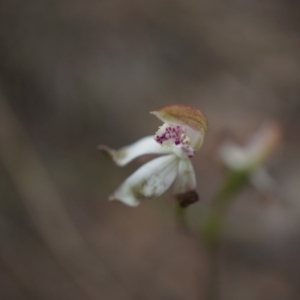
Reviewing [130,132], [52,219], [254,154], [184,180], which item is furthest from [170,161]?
[130,132]

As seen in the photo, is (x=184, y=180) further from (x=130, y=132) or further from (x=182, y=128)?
(x=130, y=132)

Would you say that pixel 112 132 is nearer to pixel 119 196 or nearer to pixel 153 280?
pixel 153 280

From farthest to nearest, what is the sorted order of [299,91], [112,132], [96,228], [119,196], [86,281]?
1. [299,91]
2. [112,132]
3. [96,228]
4. [86,281]
5. [119,196]

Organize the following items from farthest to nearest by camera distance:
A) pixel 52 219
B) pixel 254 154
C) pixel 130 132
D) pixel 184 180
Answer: pixel 130 132
pixel 52 219
pixel 254 154
pixel 184 180

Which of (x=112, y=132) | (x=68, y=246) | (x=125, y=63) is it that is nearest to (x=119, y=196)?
(x=68, y=246)

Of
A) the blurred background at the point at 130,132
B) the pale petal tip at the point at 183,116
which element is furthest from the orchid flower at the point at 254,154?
the pale petal tip at the point at 183,116
